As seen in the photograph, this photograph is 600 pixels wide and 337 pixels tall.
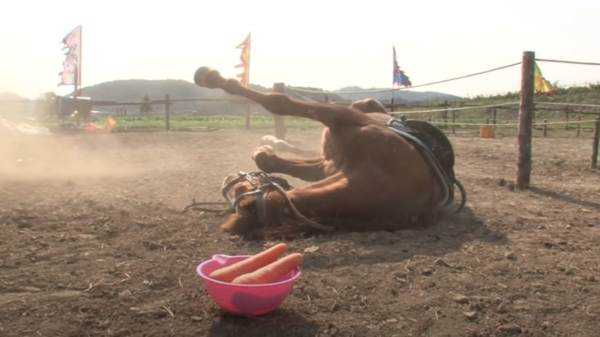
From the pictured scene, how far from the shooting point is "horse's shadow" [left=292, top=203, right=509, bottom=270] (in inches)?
116

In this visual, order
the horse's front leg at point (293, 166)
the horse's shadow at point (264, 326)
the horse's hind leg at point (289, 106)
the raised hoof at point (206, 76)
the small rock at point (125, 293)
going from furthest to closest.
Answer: the horse's front leg at point (293, 166) < the raised hoof at point (206, 76) < the horse's hind leg at point (289, 106) < the small rock at point (125, 293) < the horse's shadow at point (264, 326)

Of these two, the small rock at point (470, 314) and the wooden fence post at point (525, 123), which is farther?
the wooden fence post at point (525, 123)

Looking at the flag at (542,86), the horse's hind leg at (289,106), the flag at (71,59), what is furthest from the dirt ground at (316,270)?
the flag at (71,59)

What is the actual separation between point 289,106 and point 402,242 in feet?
4.45

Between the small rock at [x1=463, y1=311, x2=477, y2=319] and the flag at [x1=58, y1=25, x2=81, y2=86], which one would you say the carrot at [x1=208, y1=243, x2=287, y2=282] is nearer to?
the small rock at [x1=463, y1=311, x2=477, y2=319]

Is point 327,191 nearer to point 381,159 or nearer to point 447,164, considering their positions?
point 381,159

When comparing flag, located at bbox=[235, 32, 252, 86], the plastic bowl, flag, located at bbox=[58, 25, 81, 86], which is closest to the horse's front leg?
the plastic bowl

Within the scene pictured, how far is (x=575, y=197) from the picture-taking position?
4.95m

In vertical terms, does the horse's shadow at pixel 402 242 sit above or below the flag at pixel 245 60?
below

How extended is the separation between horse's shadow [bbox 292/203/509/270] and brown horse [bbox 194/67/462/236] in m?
0.10

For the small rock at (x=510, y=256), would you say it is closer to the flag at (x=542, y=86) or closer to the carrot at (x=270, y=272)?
the carrot at (x=270, y=272)

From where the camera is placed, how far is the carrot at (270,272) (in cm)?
219

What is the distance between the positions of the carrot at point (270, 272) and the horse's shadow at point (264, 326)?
140 millimetres

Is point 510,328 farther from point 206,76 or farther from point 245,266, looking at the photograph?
point 206,76
